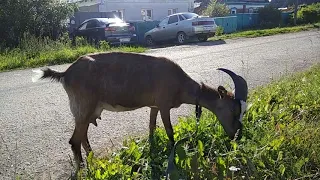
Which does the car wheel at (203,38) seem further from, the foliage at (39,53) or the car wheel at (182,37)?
the foliage at (39,53)

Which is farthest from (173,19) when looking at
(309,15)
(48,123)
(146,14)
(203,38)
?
(309,15)

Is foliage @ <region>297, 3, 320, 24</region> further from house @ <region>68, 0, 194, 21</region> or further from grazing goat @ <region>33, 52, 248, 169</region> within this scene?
grazing goat @ <region>33, 52, 248, 169</region>

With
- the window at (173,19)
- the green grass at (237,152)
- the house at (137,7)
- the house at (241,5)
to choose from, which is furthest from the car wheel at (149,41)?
the house at (241,5)

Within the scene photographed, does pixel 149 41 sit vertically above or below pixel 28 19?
below

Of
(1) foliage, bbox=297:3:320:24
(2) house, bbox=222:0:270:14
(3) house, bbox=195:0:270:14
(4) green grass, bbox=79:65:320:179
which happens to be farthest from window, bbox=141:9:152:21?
(4) green grass, bbox=79:65:320:179

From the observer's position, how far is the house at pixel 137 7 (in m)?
33.7

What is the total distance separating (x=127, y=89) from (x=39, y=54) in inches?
453

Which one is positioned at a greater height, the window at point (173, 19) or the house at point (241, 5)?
the house at point (241, 5)

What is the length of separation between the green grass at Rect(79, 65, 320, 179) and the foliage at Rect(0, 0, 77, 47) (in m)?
15.2

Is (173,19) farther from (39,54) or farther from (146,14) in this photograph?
(146,14)

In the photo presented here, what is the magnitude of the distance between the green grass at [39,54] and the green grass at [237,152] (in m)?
9.90

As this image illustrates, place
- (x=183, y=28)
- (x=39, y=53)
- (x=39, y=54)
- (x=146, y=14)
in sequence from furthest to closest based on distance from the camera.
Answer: (x=146, y=14) < (x=183, y=28) < (x=39, y=53) < (x=39, y=54)

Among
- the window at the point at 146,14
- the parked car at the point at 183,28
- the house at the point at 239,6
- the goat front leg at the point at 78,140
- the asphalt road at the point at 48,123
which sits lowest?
the asphalt road at the point at 48,123

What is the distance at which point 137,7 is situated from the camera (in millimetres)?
35000
